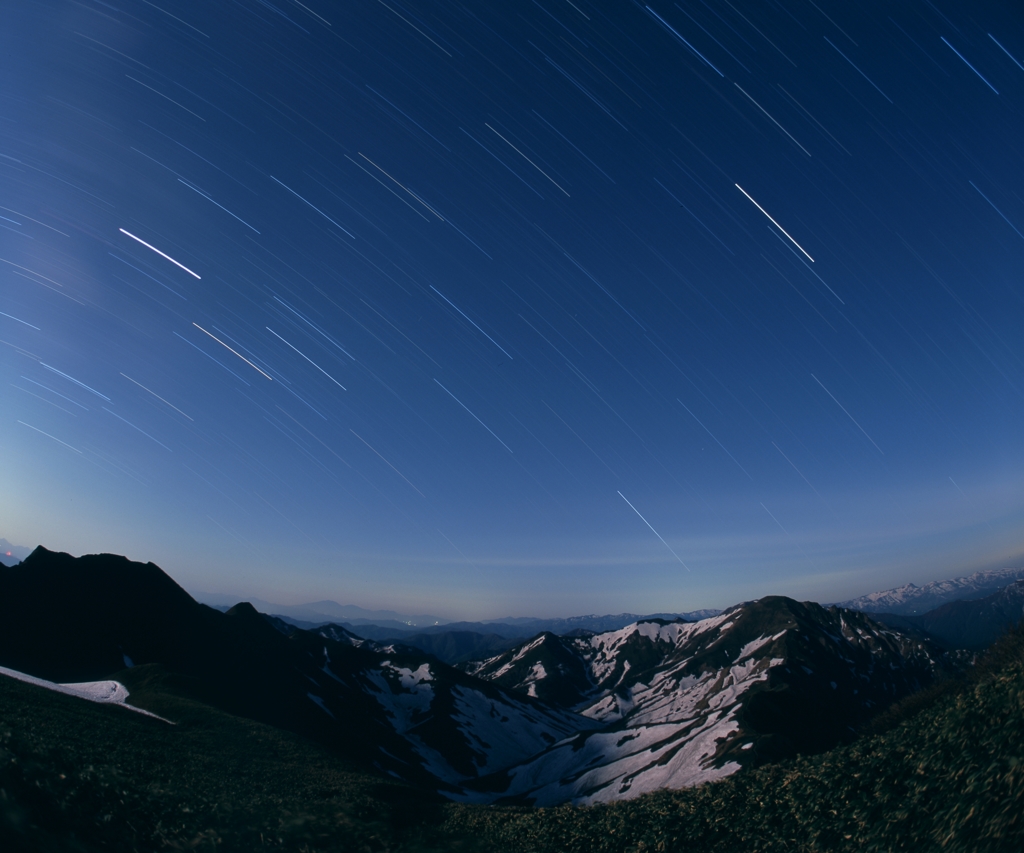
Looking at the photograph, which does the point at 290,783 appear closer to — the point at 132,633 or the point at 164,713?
the point at 164,713

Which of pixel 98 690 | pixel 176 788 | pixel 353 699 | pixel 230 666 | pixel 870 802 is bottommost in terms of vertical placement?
pixel 353 699

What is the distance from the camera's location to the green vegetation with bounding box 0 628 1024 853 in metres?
11.5

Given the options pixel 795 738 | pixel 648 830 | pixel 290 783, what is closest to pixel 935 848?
pixel 648 830

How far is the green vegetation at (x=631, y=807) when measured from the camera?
37.7ft

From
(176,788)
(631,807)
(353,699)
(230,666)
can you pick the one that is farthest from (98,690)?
(631,807)

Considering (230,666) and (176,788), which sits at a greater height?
(176,788)

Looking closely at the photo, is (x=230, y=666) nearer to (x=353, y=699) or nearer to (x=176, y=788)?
(x=353, y=699)

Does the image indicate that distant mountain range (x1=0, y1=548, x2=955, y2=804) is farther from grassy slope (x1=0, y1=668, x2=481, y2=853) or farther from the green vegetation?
the green vegetation

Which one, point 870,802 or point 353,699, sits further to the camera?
point 353,699

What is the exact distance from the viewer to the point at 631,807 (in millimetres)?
23859

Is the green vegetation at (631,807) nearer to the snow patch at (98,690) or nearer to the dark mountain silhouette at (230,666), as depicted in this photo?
the snow patch at (98,690)

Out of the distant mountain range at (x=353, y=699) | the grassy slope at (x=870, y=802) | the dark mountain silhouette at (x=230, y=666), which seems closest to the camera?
the grassy slope at (x=870, y=802)

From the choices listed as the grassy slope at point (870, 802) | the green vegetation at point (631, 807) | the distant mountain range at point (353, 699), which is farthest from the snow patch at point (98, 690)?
the grassy slope at point (870, 802)

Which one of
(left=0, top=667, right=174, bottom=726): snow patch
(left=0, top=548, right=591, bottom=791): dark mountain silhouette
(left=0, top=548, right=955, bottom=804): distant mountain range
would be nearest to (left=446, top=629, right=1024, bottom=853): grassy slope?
(left=0, top=548, right=955, bottom=804): distant mountain range
